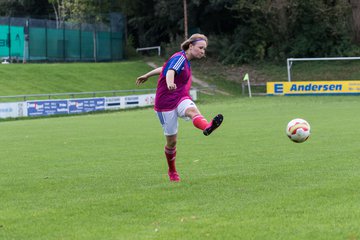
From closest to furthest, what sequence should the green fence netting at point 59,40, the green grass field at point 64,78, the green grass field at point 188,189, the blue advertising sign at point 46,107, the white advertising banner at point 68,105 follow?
the green grass field at point 188,189
the white advertising banner at point 68,105
the blue advertising sign at point 46,107
the green grass field at point 64,78
the green fence netting at point 59,40

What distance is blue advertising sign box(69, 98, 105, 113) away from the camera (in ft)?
120

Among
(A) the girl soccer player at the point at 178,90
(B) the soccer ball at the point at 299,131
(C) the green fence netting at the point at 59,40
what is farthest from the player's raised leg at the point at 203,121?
(C) the green fence netting at the point at 59,40

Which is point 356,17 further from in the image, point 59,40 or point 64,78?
point 59,40

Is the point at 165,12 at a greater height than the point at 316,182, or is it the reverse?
the point at 165,12

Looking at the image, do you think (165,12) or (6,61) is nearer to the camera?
(6,61)

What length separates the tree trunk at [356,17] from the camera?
181 ft

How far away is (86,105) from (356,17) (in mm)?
27543

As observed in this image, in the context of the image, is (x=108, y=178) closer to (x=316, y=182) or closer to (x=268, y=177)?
(x=268, y=177)

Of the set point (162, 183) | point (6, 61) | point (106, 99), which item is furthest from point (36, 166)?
point (6, 61)

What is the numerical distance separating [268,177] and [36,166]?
5.02m

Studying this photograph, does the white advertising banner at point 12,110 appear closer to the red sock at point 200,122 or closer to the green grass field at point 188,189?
the green grass field at point 188,189

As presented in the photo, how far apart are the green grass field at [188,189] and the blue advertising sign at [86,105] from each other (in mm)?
17845

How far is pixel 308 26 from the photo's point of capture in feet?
186

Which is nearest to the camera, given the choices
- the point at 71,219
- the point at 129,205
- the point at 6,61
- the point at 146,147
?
the point at 71,219
